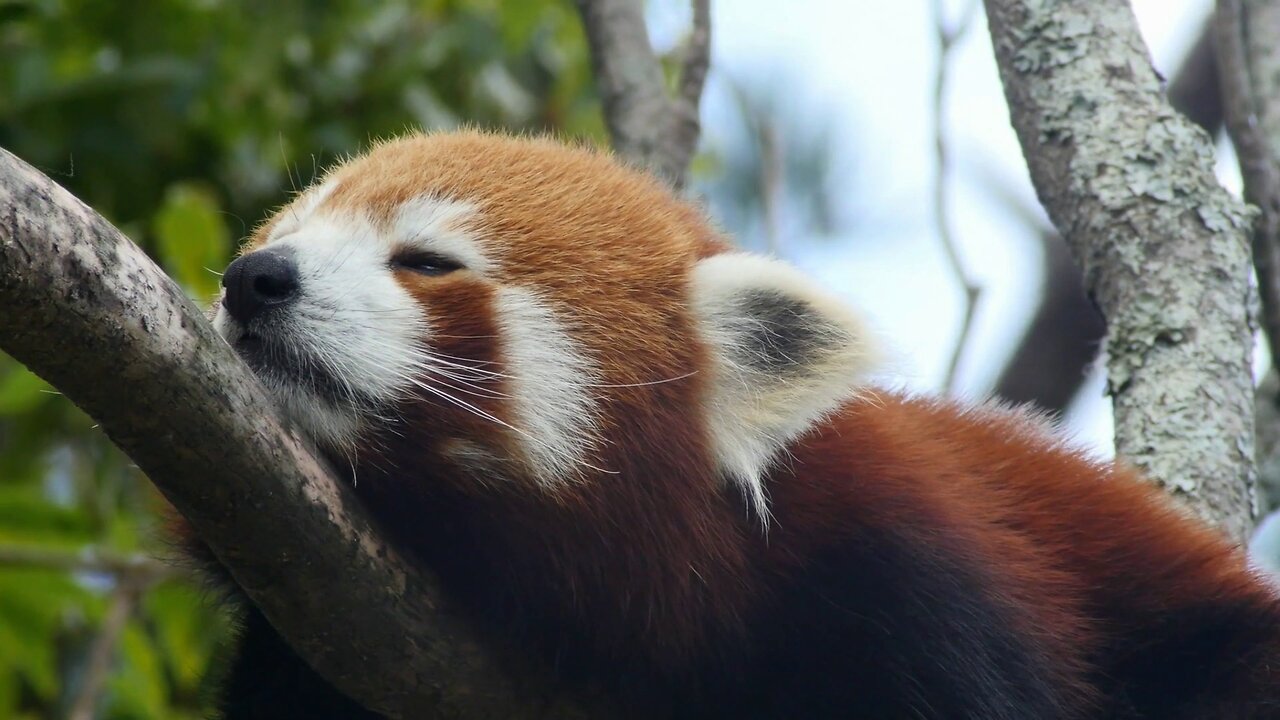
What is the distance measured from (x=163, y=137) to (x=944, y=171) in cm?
250

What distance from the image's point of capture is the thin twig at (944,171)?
3.20 metres

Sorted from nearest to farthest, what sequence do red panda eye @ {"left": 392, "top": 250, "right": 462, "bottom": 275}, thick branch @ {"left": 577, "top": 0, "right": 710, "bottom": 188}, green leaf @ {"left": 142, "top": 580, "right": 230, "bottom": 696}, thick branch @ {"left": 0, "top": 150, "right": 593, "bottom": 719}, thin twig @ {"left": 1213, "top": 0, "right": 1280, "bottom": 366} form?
thick branch @ {"left": 0, "top": 150, "right": 593, "bottom": 719} → red panda eye @ {"left": 392, "top": 250, "right": 462, "bottom": 275} → thin twig @ {"left": 1213, "top": 0, "right": 1280, "bottom": 366} → thick branch @ {"left": 577, "top": 0, "right": 710, "bottom": 188} → green leaf @ {"left": 142, "top": 580, "right": 230, "bottom": 696}

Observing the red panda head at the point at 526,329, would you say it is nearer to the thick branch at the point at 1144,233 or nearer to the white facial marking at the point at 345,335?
the white facial marking at the point at 345,335

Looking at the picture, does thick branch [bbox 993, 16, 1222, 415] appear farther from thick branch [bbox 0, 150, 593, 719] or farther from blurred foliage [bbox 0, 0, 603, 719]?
thick branch [bbox 0, 150, 593, 719]

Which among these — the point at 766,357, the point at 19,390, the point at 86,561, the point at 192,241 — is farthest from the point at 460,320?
the point at 86,561

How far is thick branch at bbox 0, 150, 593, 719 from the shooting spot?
1.46m

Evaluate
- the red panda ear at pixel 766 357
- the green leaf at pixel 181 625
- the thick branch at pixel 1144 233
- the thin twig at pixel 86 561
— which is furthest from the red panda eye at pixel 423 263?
the green leaf at pixel 181 625

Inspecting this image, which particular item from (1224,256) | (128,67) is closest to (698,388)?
(1224,256)

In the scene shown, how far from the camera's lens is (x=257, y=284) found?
2.10 metres

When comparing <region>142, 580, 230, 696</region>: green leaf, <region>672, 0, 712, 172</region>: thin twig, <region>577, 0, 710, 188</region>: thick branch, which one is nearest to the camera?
<region>672, 0, 712, 172</region>: thin twig

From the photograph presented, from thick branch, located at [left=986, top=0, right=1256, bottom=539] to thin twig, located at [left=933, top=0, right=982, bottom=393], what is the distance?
0.13m

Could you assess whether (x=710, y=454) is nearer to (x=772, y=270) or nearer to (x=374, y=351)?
(x=772, y=270)

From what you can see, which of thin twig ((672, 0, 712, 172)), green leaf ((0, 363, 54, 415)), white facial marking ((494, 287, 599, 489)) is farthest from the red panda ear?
green leaf ((0, 363, 54, 415))

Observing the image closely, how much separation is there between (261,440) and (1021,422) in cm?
198
